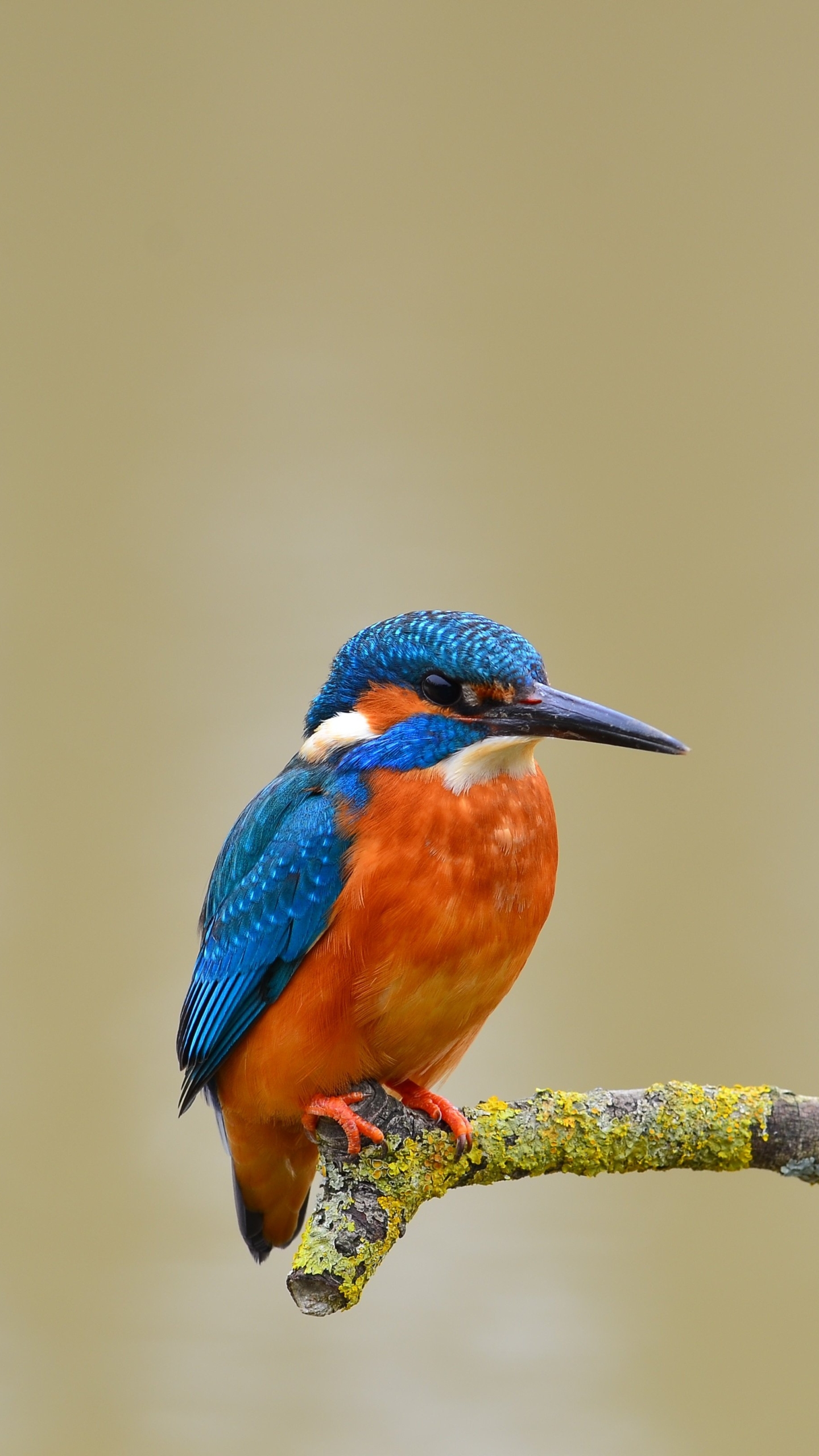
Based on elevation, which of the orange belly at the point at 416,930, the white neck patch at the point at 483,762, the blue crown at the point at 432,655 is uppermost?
the blue crown at the point at 432,655

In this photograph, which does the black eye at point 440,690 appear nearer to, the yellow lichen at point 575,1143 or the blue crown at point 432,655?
the blue crown at point 432,655

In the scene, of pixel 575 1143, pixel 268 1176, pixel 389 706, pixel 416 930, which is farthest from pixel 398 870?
pixel 268 1176

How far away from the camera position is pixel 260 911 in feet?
4.69

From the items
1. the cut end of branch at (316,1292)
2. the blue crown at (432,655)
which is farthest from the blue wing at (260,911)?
the cut end of branch at (316,1292)

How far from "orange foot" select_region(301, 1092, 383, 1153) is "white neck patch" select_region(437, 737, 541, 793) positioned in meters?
0.34

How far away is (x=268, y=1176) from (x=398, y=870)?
0.51 m

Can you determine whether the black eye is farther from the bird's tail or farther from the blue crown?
the bird's tail

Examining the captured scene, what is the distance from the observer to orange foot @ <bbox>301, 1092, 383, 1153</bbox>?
1.34 meters

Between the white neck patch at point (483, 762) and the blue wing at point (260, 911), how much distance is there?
0.13 metres

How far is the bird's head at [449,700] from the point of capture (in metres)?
1.29

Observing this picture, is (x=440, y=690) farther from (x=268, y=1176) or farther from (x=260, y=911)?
(x=268, y=1176)

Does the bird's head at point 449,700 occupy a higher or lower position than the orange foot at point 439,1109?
higher

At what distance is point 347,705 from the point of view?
1.45m

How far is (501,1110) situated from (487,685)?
0.43 metres
